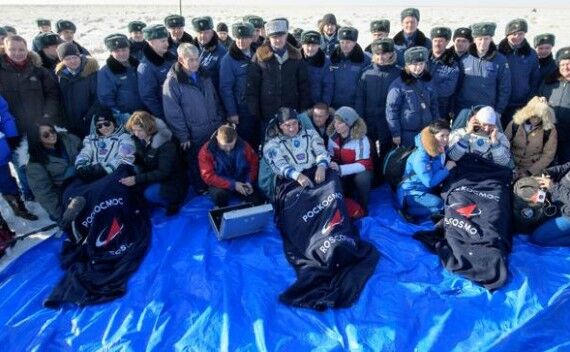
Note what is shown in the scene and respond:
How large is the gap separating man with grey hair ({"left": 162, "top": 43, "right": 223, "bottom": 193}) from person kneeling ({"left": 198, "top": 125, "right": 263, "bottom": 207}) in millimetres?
342

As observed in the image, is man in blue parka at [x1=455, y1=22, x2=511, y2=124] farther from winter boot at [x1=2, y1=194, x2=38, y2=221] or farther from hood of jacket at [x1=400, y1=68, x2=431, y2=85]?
winter boot at [x1=2, y1=194, x2=38, y2=221]

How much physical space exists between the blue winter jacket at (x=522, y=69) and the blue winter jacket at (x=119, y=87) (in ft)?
14.7

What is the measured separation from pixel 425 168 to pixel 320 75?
1.72m

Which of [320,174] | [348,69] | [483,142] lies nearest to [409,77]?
[348,69]

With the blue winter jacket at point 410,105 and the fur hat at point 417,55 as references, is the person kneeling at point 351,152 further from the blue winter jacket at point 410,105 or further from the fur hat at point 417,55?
the fur hat at point 417,55

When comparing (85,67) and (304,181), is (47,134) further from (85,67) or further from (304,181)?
(304,181)

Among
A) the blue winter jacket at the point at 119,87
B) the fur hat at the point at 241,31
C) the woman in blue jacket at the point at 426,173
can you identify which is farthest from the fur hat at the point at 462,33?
the blue winter jacket at the point at 119,87

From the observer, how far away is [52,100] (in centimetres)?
506

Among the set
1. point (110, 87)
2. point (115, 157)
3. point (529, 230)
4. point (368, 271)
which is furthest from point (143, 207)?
point (529, 230)

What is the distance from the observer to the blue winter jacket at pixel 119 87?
493cm

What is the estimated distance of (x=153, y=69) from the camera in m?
4.90

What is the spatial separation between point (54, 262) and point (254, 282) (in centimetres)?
186

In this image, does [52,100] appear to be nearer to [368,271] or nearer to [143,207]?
[143,207]

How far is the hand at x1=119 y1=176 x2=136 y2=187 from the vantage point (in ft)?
14.8
